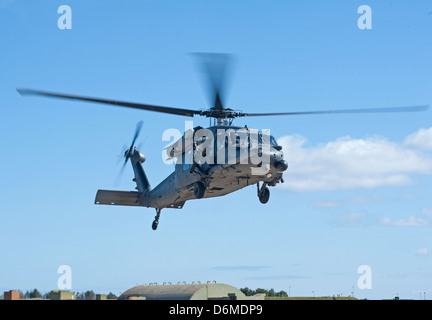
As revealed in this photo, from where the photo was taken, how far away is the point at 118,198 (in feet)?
113

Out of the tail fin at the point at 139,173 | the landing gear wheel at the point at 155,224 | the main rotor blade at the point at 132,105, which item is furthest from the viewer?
the tail fin at the point at 139,173

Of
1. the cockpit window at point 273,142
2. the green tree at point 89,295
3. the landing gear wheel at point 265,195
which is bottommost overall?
the green tree at point 89,295

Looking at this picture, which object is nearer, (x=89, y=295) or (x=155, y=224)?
(x=89, y=295)

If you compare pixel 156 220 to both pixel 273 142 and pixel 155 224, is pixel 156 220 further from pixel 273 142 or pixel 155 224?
pixel 273 142

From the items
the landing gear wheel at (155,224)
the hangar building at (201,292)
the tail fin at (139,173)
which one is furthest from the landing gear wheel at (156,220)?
the hangar building at (201,292)

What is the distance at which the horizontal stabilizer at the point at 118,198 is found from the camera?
33.7 meters

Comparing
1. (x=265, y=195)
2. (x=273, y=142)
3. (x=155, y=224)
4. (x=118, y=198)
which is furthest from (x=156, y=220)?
(x=273, y=142)

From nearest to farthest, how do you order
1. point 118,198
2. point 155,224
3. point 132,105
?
point 132,105 → point 155,224 → point 118,198

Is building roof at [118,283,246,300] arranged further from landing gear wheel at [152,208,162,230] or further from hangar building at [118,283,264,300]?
landing gear wheel at [152,208,162,230]

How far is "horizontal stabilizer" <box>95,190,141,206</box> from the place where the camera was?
33719 millimetres

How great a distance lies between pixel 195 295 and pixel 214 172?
20.2 feet

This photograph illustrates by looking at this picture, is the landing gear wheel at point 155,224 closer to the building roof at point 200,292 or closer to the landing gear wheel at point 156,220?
the landing gear wheel at point 156,220

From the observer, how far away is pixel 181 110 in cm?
2614
